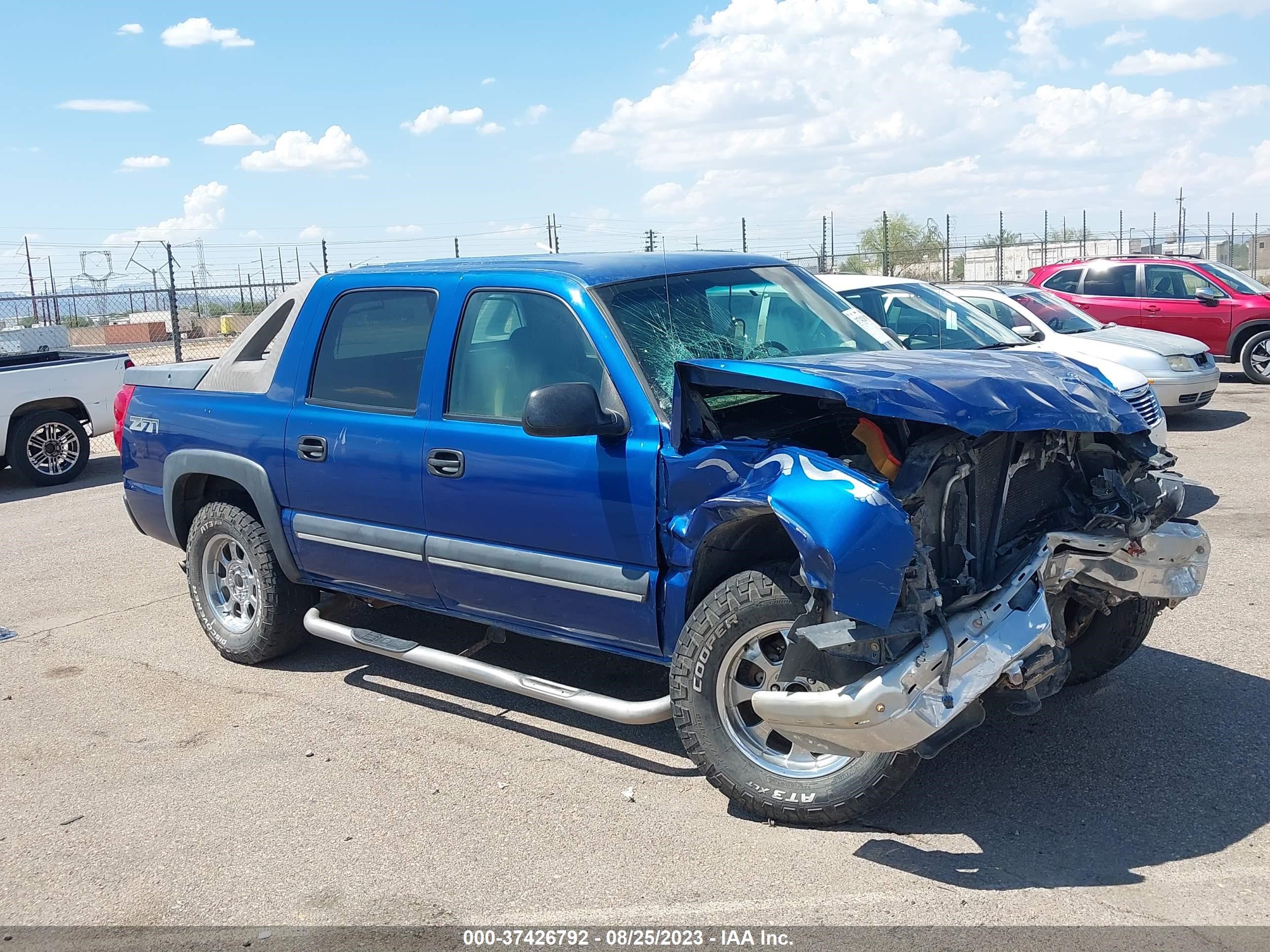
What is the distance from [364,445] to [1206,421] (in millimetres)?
10661

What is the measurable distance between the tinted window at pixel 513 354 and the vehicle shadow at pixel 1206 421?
31.5 ft

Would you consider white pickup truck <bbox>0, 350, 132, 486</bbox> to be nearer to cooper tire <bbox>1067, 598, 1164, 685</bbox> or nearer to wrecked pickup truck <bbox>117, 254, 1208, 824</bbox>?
wrecked pickup truck <bbox>117, 254, 1208, 824</bbox>

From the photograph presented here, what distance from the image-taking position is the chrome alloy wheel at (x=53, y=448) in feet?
39.0

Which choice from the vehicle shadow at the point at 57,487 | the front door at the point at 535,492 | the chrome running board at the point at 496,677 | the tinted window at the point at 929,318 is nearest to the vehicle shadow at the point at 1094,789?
the chrome running board at the point at 496,677

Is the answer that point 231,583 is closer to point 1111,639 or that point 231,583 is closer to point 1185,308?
point 1111,639

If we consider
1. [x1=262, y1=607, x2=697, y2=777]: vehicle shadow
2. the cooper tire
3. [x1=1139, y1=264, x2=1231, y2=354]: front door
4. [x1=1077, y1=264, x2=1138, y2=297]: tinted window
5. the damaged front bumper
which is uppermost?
[x1=1077, y1=264, x2=1138, y2=297]: tinted window

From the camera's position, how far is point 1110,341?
38.7 ft

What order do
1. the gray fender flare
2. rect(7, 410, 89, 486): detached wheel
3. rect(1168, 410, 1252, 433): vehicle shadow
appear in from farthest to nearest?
rect(1168, 410, 1252, 433): vehicle shadow
rect(7, 410, 89, 486): detached wheel
the gray fender flare

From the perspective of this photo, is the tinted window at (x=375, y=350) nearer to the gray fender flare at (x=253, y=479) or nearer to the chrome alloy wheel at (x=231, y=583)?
the gray fender flare at (x=253, y=479)

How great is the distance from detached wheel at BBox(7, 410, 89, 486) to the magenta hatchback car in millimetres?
12142

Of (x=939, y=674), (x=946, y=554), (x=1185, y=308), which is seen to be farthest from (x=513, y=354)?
(x=1185, y=308)

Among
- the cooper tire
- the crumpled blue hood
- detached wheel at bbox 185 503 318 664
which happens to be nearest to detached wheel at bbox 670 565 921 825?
the crumpled blue hood

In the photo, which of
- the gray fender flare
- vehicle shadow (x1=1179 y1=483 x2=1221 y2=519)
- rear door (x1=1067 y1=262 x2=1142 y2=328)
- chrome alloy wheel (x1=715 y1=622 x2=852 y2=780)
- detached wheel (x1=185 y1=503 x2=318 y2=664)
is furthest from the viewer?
rear door (x1=1067 y1=262 x2=1142 y2=328)

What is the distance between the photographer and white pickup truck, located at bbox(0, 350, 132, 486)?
460 inches
